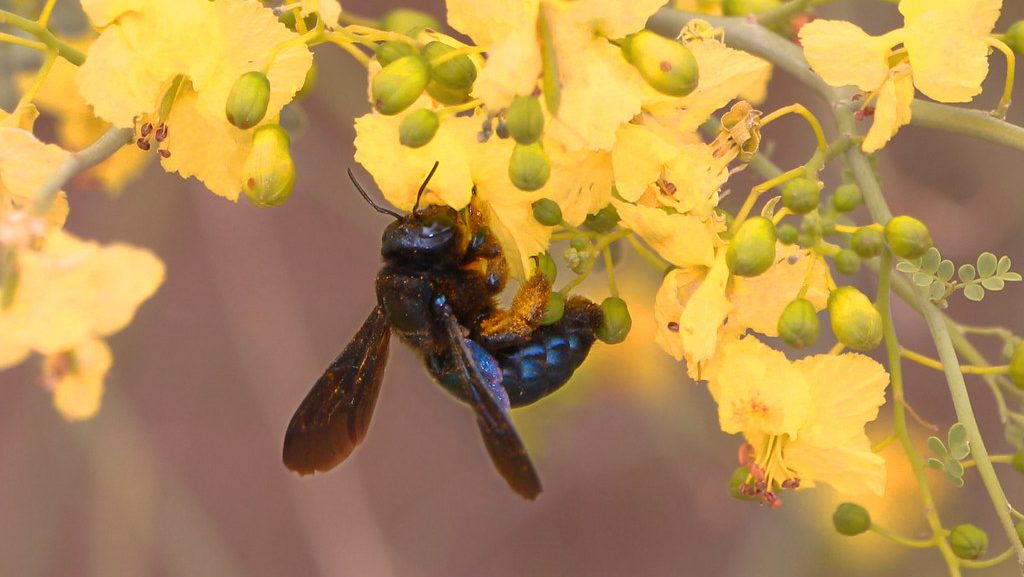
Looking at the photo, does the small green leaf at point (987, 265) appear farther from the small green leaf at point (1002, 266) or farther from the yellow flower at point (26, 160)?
the yellow flower at point (26, 160)

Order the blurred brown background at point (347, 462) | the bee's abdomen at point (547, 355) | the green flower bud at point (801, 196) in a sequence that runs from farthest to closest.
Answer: the blurred brown background at point (347, 462)
the bee's abdomen at point (547, 355)
the green flower bud at point (801, 196)

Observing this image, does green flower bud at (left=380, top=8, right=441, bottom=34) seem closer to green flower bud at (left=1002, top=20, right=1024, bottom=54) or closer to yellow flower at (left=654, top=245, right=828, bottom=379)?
yellow flower at (left=654, top=245, right=828, bottom=379)

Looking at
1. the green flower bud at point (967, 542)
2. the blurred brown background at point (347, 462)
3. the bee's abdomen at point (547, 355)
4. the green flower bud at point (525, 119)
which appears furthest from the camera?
the blurred brown background at point (347, 462)

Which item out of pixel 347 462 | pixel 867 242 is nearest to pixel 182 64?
pixel 867 242

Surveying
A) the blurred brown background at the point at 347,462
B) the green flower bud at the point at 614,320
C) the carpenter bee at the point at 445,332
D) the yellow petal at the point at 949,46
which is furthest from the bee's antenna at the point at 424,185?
the blurred brown background at the point at 347,462

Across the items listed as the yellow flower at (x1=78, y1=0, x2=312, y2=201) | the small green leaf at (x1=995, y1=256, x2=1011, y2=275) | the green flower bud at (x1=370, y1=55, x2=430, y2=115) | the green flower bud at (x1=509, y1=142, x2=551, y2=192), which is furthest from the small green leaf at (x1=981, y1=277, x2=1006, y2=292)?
the yellow flower at (x1=78, y1=0, x2=312, y2=201)
